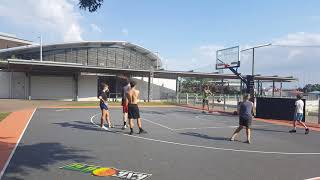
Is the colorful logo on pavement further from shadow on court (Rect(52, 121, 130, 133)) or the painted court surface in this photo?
shadow on court (Rect(52, 121, 130, 133))

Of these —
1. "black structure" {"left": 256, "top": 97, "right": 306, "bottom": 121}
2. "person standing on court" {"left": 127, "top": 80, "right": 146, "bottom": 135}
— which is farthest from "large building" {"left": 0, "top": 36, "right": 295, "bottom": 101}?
"person standing on court" {"left": 127, "top": 80, "right": 146, "bottom": 135}

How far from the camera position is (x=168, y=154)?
10406 millimetres

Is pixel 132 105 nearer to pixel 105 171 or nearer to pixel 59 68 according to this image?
pixel 105 171

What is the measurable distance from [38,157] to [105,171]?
225 centimetres

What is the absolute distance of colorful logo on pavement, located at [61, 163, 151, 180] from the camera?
7.86 m

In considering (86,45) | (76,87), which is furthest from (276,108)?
(86,45)

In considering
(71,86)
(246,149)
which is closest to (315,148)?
(246,149)

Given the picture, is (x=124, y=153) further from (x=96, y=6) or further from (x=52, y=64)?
(x=52, y=64)

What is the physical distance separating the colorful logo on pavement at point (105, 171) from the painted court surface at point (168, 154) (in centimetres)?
19

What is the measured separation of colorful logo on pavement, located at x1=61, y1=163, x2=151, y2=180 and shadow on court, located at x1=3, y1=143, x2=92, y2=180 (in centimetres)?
59

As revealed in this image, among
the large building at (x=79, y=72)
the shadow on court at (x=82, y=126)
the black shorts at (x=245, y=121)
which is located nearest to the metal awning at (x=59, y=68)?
the large building at (x=79, y=72)

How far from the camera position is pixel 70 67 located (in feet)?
145

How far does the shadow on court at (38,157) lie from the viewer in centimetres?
822

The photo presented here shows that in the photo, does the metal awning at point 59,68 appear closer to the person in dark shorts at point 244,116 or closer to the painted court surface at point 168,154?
the painted court surface at point 168,154
